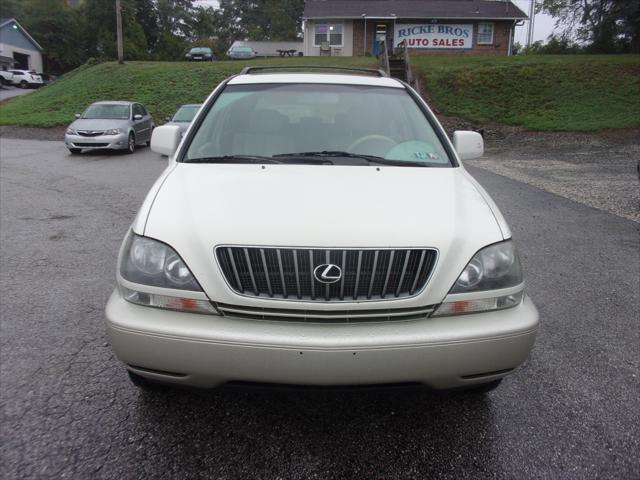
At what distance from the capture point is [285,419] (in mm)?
2529

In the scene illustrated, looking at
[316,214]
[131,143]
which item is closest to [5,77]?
[131,143]

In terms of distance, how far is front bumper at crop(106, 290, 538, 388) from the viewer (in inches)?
79.3

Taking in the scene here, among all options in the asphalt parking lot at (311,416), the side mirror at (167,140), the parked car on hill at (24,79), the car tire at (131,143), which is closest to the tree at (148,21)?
the parked car on hill at (24,79)

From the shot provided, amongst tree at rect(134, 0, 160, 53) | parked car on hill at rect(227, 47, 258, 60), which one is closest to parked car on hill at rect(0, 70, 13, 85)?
parked car on hill at rect(227, 47, 258, 60)

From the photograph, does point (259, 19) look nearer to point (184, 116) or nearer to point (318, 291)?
point (184, 116)

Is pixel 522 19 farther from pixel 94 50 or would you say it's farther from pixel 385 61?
pixel 94 50

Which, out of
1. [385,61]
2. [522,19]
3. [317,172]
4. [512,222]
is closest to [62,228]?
[317,172]

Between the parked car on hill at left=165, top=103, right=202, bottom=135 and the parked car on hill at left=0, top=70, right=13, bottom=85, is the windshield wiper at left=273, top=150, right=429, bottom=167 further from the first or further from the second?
the parked car on hill at left=0, top=70, right=13, bottom=85

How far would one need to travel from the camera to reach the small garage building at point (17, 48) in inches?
2006

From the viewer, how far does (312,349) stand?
1997 mm

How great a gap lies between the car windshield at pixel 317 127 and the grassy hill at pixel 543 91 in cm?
1745

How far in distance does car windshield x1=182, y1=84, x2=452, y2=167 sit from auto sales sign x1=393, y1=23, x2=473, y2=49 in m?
36.5

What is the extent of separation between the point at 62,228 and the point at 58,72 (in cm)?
5969

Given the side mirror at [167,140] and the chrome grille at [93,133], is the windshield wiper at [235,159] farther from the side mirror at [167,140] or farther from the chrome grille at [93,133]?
the chrome grille at [93,133]
